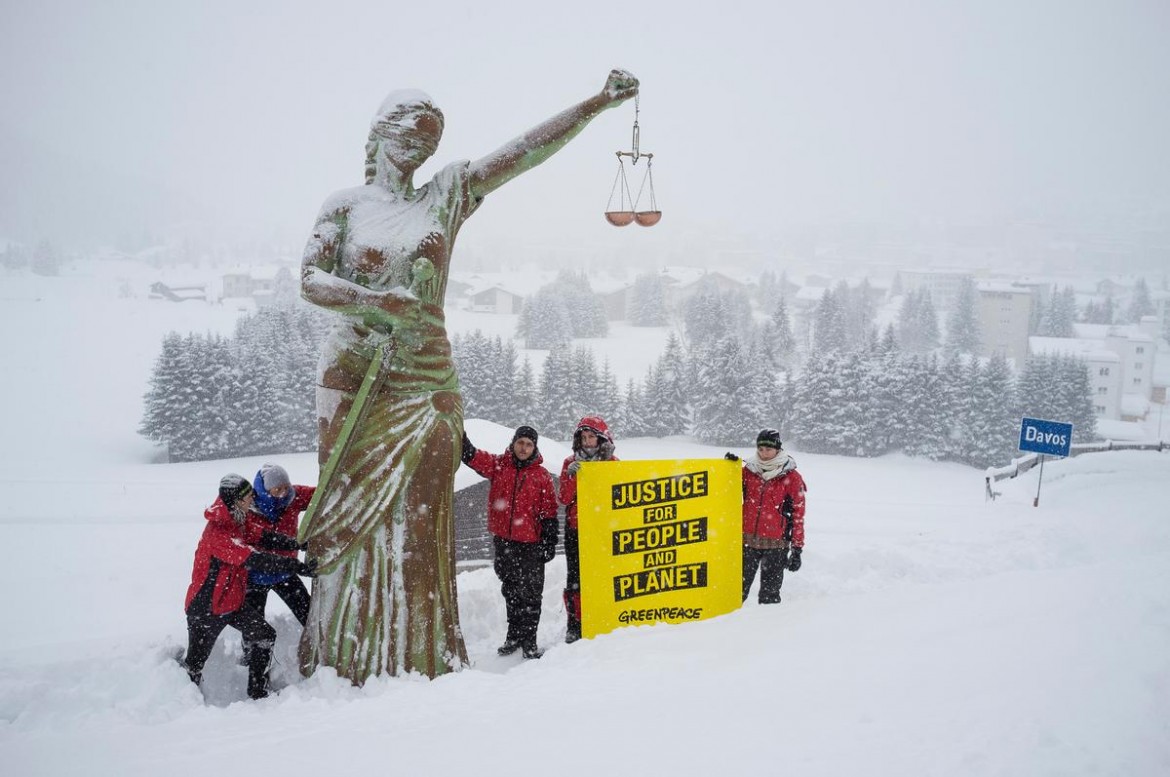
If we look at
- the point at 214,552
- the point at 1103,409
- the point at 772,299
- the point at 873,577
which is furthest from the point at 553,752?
the point at 772,299

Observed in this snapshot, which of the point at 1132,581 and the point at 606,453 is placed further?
the point at 606,453

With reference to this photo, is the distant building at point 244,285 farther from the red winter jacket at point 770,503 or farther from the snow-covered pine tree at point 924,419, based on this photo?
the red winter jacket at point 770,503

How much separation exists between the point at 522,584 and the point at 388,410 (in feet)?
6.46

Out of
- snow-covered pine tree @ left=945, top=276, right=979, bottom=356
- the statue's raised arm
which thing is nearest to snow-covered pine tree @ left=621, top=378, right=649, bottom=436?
the statue's raised arm

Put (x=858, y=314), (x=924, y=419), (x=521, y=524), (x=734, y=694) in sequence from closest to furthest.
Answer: (x=734, y=694), (x=521, y=524), (x=924, y=419), (x=858, y=314)

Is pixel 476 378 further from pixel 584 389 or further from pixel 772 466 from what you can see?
pixel 772 466

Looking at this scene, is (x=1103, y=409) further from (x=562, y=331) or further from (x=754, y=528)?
(x=754, y=528)

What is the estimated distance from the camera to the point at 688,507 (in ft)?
20.2

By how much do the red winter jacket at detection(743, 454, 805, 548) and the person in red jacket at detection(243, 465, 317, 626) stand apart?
11.4ft

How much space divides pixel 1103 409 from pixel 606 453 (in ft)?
254

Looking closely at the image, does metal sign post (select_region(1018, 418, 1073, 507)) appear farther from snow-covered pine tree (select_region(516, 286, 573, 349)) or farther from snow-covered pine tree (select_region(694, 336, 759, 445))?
snow-covered pine tree (select_region(516, 286, 573, 349))

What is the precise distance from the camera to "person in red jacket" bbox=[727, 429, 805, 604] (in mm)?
6301

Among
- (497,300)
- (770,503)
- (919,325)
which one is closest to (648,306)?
(497,300)

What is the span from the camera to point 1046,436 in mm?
13594
